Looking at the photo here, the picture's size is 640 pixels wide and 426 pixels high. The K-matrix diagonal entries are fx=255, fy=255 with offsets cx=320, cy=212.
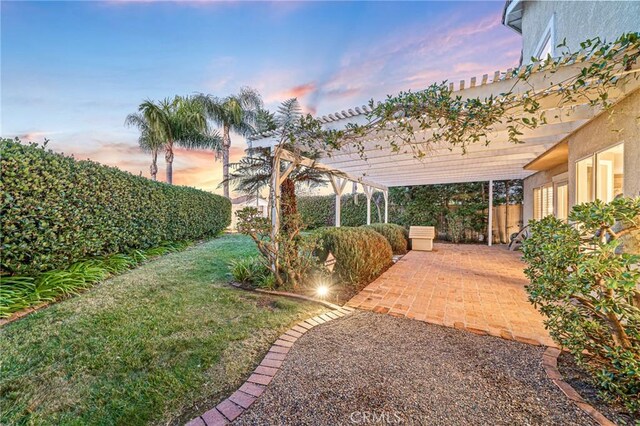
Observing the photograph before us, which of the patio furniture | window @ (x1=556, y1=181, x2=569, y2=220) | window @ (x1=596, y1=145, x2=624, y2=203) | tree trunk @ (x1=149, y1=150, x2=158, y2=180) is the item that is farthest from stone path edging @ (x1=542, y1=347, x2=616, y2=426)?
tree trunk @ (x1=149, y1=150, x2=158, y2=180)

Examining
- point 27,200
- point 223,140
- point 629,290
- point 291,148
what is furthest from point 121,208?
point 223,140

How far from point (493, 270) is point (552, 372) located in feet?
14.7

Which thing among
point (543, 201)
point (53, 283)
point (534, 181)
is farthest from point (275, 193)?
point (534, 181)

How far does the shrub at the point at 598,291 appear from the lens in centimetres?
179

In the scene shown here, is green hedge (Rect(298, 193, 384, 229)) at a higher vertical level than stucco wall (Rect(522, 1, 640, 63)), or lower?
lower

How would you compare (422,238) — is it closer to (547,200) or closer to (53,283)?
(547,200)

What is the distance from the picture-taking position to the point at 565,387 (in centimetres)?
212

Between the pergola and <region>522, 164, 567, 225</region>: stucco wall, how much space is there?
380 millimetres

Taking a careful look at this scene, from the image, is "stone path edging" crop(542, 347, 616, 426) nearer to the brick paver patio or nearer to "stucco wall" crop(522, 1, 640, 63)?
the brick paver patio

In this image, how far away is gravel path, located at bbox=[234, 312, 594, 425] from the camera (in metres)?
1.83

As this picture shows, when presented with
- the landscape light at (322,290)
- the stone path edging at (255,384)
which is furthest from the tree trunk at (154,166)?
the stone path edging at (255,384)

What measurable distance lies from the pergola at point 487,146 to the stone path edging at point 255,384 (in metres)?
2.27

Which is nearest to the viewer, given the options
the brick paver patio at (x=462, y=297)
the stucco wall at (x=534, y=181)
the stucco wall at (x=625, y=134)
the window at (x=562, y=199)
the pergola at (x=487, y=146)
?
the stucco wall at (x=625, y=134)

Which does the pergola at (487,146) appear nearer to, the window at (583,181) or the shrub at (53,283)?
the window at (583,181)
